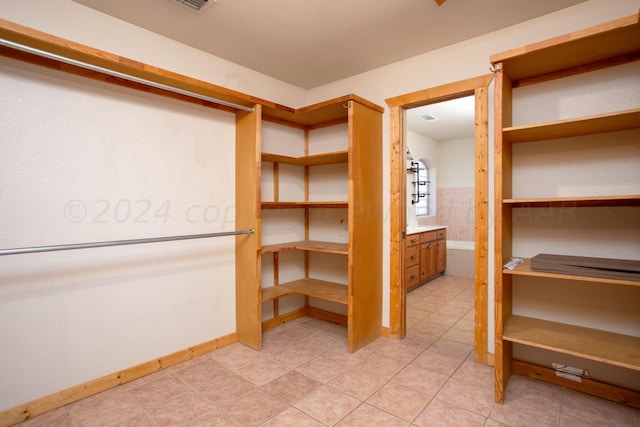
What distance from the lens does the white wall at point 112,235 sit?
1.87m

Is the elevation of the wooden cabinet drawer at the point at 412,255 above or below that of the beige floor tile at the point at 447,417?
above

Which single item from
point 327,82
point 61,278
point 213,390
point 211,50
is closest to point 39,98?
point 61,278

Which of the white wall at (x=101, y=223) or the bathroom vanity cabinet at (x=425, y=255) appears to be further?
the bathroom vanity cabinet at (x=425, y=255)

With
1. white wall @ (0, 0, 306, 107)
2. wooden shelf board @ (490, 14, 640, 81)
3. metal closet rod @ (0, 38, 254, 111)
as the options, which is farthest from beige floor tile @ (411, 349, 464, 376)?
white wall @ (0, 0, 306, 107)

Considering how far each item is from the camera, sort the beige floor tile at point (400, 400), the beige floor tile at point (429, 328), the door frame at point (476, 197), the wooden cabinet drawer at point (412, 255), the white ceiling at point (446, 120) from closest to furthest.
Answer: the beige floor tile at point (400, 400)
the door frame at point (476, 197)
the beige floor tile at point (429, 328)
the white ceiling at point (446, 120)
the wooden cabinet drawer at point (412, 255)

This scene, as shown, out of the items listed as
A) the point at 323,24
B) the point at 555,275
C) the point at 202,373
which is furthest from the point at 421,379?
the point at 323,24

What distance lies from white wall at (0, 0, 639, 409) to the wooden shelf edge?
7.53 ft

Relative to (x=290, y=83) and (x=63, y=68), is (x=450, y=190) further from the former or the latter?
(x=63, y=68)

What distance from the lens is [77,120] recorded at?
2.05 metres

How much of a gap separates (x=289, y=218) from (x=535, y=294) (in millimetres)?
2346

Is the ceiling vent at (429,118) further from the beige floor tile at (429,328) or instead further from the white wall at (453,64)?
the beige floor tile at (429,328)

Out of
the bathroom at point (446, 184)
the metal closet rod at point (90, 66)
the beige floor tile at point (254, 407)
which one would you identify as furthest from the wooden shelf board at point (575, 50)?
the bathroom at point (446, 184)

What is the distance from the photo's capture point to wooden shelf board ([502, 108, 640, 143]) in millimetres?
1671

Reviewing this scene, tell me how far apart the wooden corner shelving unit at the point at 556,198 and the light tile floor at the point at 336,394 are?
0.17 metres
